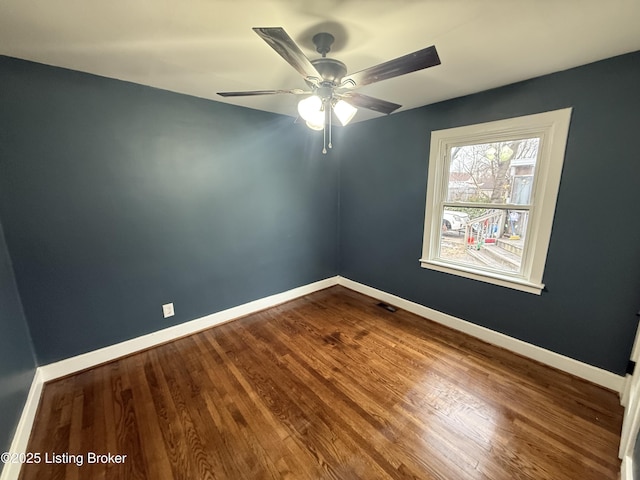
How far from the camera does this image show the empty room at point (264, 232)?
134 cm

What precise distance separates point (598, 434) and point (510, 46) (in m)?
2.36

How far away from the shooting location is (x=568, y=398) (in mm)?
1753

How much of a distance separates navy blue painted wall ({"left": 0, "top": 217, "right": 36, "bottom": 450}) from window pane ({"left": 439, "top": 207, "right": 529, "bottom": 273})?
132 inches

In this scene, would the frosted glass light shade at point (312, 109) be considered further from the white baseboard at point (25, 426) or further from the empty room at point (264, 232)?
the white baseboard at point (25, 426)

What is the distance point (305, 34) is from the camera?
1401 mm

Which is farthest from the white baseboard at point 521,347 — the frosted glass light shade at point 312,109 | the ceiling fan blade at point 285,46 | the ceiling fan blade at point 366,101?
the ceiling fan blade at point 285,46

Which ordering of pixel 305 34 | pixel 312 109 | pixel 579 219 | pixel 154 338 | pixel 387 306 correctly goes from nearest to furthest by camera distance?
pixel 305 34, pixel 312 109, pixel 579 219, pixel 154 338, pixel 387 306

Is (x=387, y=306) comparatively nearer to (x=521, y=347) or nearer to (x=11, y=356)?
(x=521, y=347)

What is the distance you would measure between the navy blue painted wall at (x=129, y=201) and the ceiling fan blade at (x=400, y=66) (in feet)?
5.38

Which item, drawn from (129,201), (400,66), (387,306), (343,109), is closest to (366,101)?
(343,109)

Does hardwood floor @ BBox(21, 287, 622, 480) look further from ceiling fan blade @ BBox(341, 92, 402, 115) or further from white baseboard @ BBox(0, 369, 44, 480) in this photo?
ceiling fan blade @ BBox(341, 92, 402, 115)

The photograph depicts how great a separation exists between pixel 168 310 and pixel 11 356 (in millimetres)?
992

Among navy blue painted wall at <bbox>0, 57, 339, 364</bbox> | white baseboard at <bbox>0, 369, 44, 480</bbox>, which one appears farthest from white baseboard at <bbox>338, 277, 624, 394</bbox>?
white baseboard at <bbox>0, 369, 44, 480</bbox>

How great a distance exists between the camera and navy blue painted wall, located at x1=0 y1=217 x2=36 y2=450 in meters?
1.34
